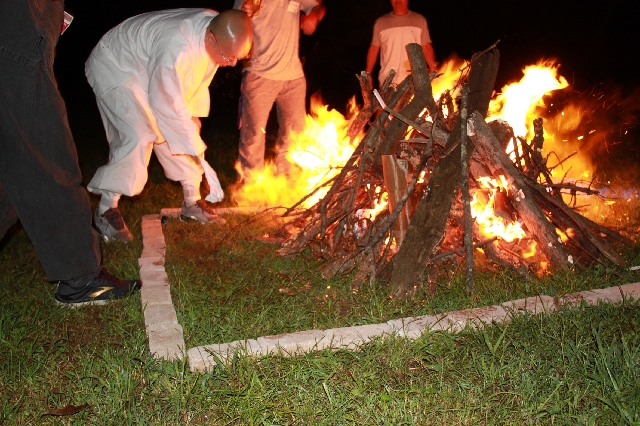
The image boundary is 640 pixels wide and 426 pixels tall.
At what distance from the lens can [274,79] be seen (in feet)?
22.1

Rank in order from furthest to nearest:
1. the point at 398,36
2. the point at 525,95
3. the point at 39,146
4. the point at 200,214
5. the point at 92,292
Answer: the point at 398,36 < the point at 200,214 < the point at 525,95 < the point at 92,292 < the point at 39,146

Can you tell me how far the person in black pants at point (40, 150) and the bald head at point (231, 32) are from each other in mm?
1177

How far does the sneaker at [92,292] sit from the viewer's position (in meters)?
3.93

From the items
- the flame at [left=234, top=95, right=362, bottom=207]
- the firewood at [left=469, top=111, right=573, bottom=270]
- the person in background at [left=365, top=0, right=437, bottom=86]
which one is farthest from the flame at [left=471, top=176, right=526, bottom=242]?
the person in background at [left=365, top=0, right=437, bottom=86]

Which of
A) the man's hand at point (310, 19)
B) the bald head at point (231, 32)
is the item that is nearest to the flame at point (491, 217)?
the bald head at point (231, 32)

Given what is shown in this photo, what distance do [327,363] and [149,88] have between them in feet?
9.09

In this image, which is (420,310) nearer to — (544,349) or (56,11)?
(544,349)

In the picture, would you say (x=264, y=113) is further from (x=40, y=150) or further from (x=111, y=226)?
(x=40, y=150)

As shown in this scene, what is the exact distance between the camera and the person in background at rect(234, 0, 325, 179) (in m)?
6.70

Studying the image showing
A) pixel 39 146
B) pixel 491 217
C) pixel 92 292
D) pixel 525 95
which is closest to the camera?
pixel 39 146

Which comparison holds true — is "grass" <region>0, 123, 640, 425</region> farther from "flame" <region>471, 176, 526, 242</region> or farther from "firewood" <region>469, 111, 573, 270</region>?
"flame" <region>471, 176, 526, 242</region>

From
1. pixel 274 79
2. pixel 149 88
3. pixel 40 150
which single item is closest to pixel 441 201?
pixel 149 88

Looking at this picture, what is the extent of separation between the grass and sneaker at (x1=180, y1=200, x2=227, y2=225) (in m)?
1.55

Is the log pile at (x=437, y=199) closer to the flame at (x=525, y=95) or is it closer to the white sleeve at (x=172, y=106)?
the flame at (x=525, y=95)
